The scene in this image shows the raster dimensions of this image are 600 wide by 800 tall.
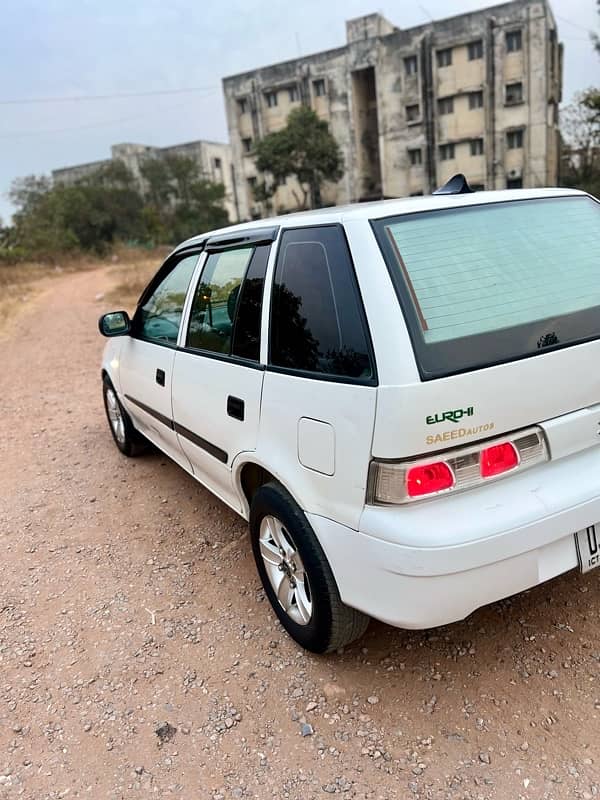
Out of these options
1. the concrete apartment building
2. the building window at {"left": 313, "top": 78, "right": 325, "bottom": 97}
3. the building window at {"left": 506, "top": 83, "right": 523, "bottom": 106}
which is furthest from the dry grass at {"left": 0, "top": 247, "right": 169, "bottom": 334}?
the building window at {"left": 506, "top": 83, "right": 523, "bottom": 106}

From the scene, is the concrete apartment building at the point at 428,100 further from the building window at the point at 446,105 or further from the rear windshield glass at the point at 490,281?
the rear windshield glass at the point at 490,281

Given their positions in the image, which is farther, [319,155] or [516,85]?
[319,155]

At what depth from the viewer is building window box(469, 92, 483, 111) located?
3784 cm

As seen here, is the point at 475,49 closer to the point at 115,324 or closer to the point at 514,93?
the point at 514,93

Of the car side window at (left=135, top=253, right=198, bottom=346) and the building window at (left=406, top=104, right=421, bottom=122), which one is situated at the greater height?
the building window at (left=406, top=104, right=421, bottom=122)

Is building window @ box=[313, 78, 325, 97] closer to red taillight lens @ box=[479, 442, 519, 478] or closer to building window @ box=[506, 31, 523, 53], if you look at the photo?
building window @ box=[506, 31, 523, 53]

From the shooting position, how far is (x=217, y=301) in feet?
9.54

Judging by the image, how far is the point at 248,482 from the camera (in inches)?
108

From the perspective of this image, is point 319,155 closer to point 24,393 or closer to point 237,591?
point 24,393

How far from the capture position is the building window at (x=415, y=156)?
40.7 m

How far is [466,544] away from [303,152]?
4303cm

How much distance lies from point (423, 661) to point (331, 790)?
26.0 inches

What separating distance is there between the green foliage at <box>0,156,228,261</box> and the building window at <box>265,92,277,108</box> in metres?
7.36

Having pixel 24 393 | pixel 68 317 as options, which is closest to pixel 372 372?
pixel 24 393
